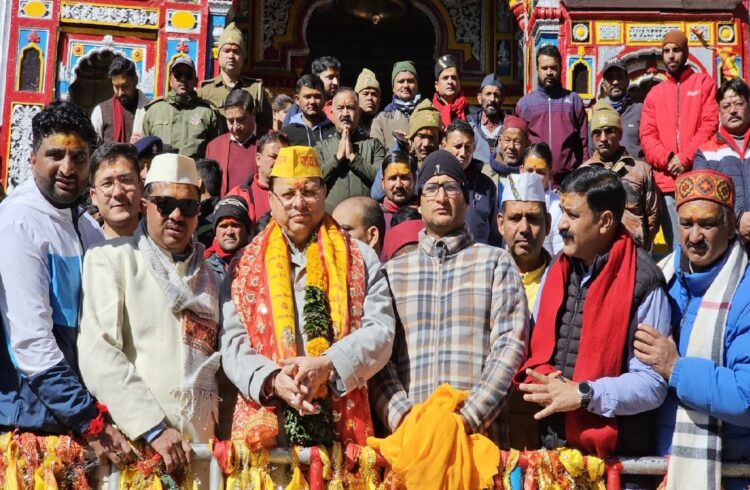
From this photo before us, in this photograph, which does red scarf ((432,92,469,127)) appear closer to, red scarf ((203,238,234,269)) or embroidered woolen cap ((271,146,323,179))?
red scarf ((203,238,234,269))

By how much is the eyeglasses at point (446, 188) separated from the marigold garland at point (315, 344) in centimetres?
63

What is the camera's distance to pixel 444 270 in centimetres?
502

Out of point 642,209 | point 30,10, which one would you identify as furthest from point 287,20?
point 642,209

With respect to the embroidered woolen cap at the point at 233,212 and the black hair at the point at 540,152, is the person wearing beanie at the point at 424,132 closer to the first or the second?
the black hair at the point at 540,152

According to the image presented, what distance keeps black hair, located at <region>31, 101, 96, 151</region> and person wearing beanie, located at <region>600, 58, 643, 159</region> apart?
19.5ft

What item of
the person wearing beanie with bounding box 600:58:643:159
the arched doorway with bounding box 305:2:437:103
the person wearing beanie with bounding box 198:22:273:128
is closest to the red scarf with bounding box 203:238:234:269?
the person wearing beanie with bounding box 198:22:273:128

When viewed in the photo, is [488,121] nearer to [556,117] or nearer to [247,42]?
[556,117]

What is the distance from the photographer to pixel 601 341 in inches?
186

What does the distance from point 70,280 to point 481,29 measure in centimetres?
1192

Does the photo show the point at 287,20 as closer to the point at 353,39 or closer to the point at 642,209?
the point at 353,39

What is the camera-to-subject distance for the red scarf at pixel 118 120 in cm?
991

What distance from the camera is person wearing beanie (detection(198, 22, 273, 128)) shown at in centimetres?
1008

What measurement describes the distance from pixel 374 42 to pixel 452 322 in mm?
13044

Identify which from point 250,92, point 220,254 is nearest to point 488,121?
point 250,92
